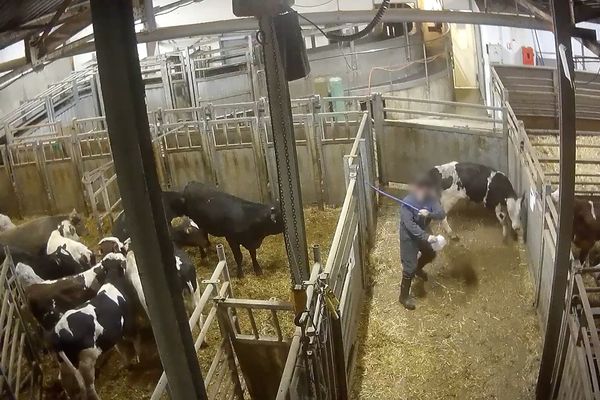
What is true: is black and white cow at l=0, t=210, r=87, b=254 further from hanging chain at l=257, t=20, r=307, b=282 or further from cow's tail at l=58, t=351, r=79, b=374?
hanging chain at l=257, t=20, r=307, b=282

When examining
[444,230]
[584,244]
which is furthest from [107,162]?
[584,244]

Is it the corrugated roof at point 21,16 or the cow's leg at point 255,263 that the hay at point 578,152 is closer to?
the cow's leg at point 255,263

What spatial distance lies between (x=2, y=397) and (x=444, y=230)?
5178 mm

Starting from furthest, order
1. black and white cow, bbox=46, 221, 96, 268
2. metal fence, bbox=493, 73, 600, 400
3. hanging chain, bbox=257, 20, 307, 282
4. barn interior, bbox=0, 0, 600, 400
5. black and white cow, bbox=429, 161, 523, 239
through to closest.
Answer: black and white cow, bbox=429, 161, 523, 239 → black and white cow, bbox=46, 221, 96, 268 → hanging chain, bbox=257, 20, 307, 282 → metal fence, bbox=493, 73, 600, 400 → barn interior, bbox=0, 0, 600, 400

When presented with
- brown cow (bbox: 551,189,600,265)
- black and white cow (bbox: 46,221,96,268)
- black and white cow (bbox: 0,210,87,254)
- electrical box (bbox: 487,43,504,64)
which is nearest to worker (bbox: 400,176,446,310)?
brown cow (bbox: 551,189,600,265)

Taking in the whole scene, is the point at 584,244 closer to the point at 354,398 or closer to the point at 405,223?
the point at 405,223

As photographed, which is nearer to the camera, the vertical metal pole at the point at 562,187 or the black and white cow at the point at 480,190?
the vertical metal pole at the point at 562,187

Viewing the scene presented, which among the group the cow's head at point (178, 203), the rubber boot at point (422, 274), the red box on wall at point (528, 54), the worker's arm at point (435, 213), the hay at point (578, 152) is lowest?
the rubber boot at point (422, 274)

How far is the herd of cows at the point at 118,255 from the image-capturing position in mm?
5754

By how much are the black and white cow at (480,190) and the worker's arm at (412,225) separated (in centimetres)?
157

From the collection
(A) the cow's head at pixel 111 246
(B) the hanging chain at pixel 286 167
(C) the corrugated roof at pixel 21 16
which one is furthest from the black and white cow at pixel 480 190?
(C) the corrugated roof at pixel 21 16

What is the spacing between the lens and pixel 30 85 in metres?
12.7

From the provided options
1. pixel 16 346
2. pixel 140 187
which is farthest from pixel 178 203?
pixel 140 187

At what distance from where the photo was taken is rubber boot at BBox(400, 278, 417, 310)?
7.04 meters
